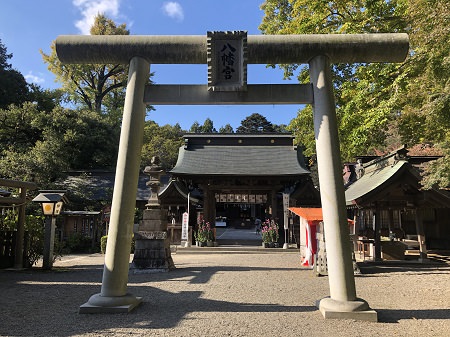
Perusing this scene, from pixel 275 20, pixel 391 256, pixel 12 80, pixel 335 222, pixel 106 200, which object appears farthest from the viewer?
pixel 12 80

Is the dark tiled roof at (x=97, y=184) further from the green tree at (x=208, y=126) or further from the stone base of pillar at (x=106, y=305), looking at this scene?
the green tree at (x=208, y=126)

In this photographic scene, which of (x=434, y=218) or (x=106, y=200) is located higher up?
(x=106, y=200)

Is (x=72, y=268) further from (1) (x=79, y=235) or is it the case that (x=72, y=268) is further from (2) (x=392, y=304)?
(2) (x=392, y=304)

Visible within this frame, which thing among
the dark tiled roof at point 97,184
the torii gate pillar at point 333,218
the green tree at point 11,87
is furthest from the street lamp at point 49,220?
the green tree at point 11,87

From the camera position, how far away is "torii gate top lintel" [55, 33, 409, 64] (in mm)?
5457

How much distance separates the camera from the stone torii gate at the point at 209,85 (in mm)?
5016

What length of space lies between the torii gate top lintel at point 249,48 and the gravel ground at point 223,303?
4.11 m

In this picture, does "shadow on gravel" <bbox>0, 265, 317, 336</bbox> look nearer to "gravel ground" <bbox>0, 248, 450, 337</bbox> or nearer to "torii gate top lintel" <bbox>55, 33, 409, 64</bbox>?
"gravel ground" <bbox>0, 248, 450, 337</bbox>

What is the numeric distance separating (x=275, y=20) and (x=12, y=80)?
23.6 meters

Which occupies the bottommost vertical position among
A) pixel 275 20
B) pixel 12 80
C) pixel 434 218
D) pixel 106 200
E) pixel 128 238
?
pixel 128 238

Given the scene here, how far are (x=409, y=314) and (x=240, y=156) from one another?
14874 mm

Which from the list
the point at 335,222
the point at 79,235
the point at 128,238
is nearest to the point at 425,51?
the point at 335,222

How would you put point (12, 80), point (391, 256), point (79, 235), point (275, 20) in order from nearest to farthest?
point (391, 256), point (275, 20), point (79, 235), point (12, 80)

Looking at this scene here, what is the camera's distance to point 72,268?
10.4 m
